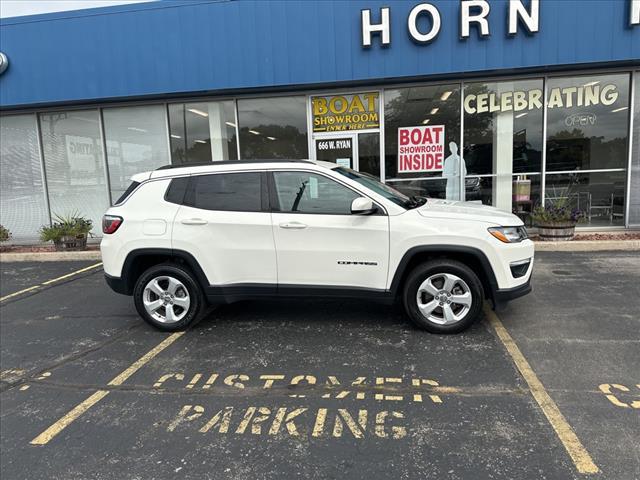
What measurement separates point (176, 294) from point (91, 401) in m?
1.59

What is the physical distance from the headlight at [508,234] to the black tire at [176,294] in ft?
10.3

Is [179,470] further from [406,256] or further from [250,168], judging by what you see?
[250,168]

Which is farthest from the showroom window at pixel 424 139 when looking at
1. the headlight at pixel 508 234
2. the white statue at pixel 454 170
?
the headlight at pixel 508 234

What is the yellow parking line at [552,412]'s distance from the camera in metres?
2.71

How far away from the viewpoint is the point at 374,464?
2760 mm

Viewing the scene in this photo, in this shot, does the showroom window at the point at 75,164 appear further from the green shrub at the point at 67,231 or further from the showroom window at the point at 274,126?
the showroom window at the point at 274,126

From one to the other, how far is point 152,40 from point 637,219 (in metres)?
11.1

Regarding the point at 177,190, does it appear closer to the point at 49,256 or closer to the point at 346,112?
the point at 346,112

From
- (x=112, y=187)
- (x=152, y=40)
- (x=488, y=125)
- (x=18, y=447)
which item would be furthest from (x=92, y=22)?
(x=18, y=447)

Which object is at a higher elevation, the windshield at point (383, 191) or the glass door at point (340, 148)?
the glass door at point (340, 148)

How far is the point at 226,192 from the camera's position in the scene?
5023 mm

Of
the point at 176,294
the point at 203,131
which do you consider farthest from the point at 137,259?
the point at 203,131

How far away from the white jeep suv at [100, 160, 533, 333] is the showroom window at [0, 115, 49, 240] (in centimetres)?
825

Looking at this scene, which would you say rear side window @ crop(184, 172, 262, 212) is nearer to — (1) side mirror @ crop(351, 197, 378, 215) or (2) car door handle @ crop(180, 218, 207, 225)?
(2) car door handle @ crop(180, 218, 207, 225)
